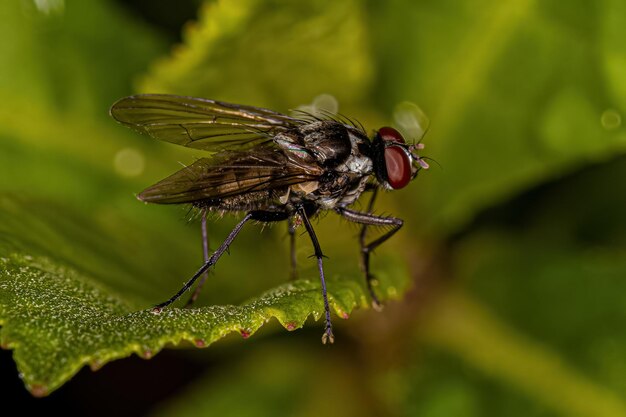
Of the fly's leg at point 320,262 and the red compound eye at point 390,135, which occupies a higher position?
the red compound eye at point 390,135

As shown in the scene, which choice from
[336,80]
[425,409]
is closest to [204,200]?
[336,80]

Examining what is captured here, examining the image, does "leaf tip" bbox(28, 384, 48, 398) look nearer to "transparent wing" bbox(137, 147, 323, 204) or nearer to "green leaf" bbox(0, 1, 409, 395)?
"green leaf" bbox(0, 1, 409, 395)

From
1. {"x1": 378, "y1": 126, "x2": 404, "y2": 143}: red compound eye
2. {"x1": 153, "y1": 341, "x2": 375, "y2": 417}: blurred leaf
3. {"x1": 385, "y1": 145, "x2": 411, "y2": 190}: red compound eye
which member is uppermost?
{"x1": 378, "y1": 126, "x2": 404, "y2": 143}: red compound eye

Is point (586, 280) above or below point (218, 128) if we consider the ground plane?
below

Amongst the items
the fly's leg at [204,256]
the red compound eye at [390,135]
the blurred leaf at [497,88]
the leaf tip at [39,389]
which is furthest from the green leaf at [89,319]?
the blurred leaf at [497,88]

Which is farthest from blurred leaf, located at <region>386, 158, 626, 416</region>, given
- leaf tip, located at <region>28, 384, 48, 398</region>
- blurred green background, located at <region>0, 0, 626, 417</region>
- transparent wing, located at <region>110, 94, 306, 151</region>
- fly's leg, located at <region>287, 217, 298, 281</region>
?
leaf tip, located at <region>28, 384, 48, 398</region>

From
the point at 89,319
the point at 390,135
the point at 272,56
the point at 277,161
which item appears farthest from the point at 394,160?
the point at 89,319

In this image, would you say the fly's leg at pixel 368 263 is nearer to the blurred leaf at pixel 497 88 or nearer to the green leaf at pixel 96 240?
the green leaf at pixel 96 240

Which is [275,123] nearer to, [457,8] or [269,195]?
[269,195]
